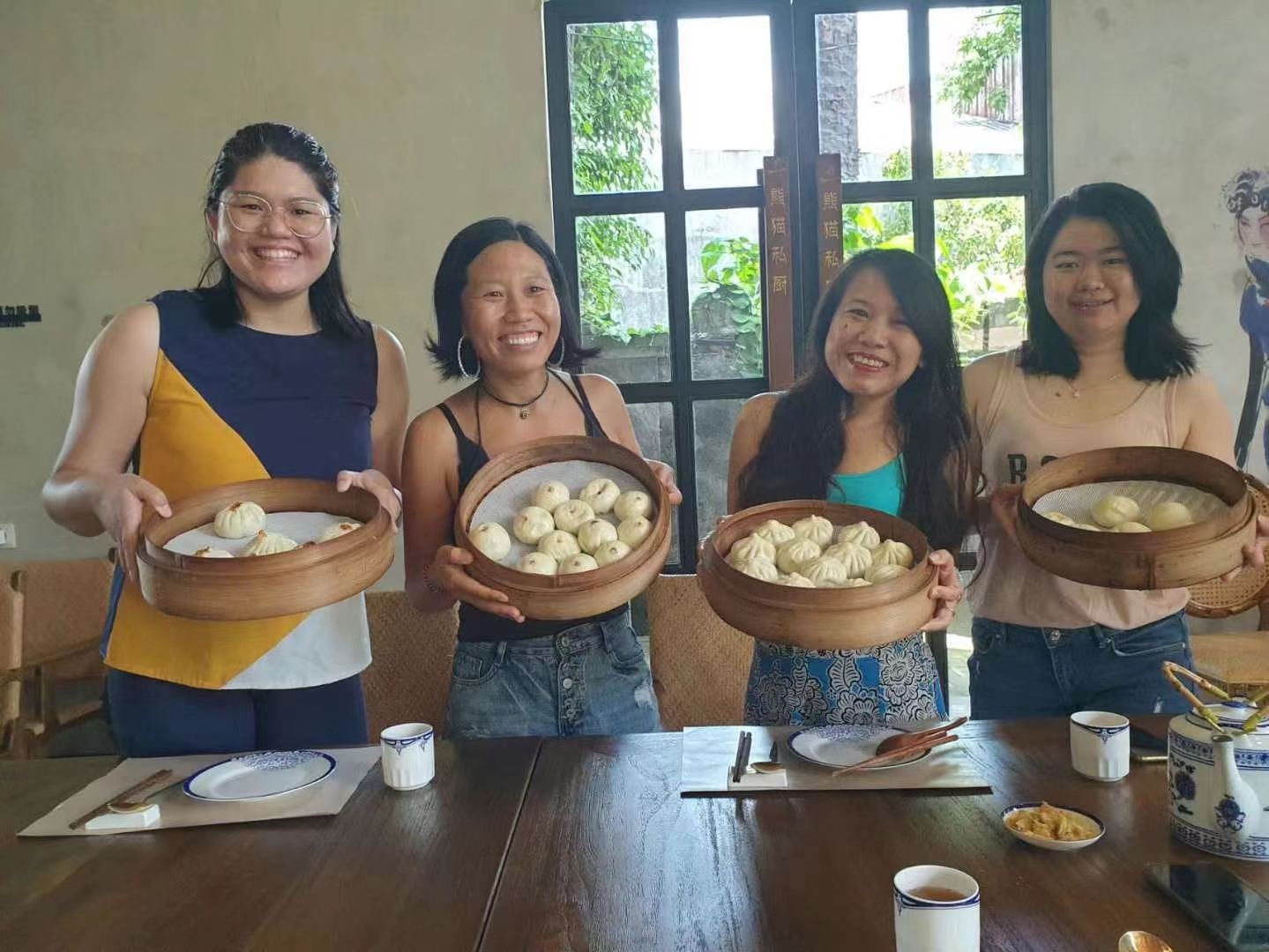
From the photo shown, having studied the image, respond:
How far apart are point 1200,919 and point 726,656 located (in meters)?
1.84

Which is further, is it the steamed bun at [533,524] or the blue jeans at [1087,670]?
the blue jeans at [1087,670]

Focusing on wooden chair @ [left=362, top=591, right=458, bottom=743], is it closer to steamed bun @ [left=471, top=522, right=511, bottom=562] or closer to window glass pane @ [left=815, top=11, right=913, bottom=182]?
steamed bun @ [left=471, top=522, right=511, bottom=562]

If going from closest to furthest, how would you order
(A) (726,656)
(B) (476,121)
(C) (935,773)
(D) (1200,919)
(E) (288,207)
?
(D) (1200,919) < (C) (935,773) < (E) (288,207) < (A) (726,656) < (B) (476,121)

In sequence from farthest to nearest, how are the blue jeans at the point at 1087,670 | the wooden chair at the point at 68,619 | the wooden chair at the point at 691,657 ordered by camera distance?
the wooden chair at the point at 68,619, the wooden chair at the point at 691,657, the blue jeans at the point at 1087,670

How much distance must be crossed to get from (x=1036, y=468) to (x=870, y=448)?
1.20 feet

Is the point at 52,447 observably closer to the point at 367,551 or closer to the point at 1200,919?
the point at 367,551

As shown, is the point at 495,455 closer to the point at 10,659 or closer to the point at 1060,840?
the point at 1060,840

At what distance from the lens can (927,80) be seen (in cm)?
432

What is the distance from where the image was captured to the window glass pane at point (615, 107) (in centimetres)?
428

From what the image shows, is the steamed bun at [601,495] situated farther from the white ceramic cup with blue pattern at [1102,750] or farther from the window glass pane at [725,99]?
the window glass pane at [725,99]

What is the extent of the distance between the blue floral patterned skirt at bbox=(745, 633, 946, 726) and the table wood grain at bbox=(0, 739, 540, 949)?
0.59 meters

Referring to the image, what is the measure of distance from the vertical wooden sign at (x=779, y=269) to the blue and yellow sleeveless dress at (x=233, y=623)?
2.66 metres

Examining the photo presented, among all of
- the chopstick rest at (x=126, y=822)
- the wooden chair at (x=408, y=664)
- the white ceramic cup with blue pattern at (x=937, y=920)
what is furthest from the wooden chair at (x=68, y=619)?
the white ceramic cup with blue pattern at (x=937, y=920)

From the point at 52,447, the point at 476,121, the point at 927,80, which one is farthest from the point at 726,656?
the point at 52,447
